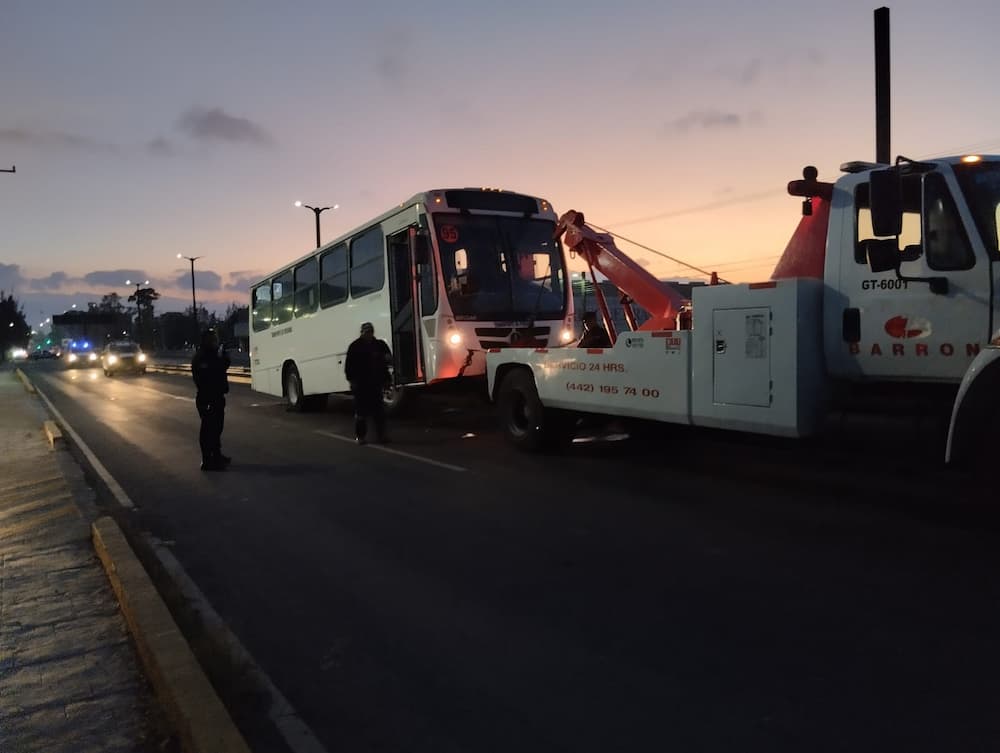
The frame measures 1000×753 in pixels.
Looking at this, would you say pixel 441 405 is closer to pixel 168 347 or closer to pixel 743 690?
pixel 743 690

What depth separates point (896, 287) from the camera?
6.47 meters

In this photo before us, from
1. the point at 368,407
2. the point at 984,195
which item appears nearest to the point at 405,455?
the point at 368,407

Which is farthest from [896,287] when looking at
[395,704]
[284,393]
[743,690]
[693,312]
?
[284,393]

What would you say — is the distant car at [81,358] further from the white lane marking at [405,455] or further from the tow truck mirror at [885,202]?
the tow truck mirror at [885,202]

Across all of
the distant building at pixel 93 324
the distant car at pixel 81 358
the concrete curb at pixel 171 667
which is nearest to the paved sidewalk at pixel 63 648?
the concrete curb at pixel 171 667

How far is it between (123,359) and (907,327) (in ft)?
143

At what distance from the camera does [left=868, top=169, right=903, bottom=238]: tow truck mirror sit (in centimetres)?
591

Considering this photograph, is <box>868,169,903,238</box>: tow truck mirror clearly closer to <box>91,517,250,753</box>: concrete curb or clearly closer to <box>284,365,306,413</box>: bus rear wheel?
<box>91,517,250,753</box>: concrete curb

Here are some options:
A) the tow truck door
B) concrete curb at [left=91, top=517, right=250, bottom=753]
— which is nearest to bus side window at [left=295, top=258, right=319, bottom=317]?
concrete curb at [left=91, top=517, right=250, bottom=753]

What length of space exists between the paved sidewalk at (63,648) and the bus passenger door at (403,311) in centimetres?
572

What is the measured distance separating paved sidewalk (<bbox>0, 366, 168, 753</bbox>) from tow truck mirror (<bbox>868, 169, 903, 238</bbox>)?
5.59 metres

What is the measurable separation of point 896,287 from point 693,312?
1.94m

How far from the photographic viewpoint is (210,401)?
10336 mm

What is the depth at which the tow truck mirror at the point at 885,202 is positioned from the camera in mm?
5910
